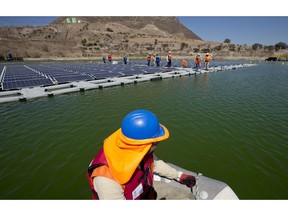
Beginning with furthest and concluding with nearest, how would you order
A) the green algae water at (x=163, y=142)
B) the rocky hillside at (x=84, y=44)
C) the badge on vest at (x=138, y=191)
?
the rocky hillside at (x=84, y=44), the green algae water at (x=163, y=142), the badge on vest at (x=138, y=191)

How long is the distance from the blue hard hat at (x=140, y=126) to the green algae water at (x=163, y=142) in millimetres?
3032

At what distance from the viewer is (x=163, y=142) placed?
19.3ft

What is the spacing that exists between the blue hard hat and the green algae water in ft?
9.95

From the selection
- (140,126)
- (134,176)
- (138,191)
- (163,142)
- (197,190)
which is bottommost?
(163,142)

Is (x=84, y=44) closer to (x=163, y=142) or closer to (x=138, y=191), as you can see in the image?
(x=163, y=142)

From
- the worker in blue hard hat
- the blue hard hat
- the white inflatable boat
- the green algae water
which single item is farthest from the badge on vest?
the green algae water

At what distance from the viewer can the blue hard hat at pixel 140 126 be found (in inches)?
75.7

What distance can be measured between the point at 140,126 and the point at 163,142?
4.13 metres

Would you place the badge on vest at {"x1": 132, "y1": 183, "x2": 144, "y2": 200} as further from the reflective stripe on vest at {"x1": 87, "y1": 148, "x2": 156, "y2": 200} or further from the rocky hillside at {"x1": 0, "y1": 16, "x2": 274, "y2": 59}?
the rocky hillside at {"x1": 0, "y1": 16, "x2": 274, "y2": 59}

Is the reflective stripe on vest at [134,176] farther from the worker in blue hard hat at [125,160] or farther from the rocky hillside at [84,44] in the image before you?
the rocky hillside at [84,44]

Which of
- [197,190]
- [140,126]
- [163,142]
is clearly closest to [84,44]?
[163,142]

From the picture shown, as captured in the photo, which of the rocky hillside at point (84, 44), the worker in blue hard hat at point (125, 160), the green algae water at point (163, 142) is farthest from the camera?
the rocky hillside at point (84, 44)

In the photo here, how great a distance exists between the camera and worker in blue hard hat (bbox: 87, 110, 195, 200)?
177 centimetres

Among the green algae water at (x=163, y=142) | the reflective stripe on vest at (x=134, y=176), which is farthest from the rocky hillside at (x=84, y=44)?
the reflective stripe on vest at (x=134, y=176)
